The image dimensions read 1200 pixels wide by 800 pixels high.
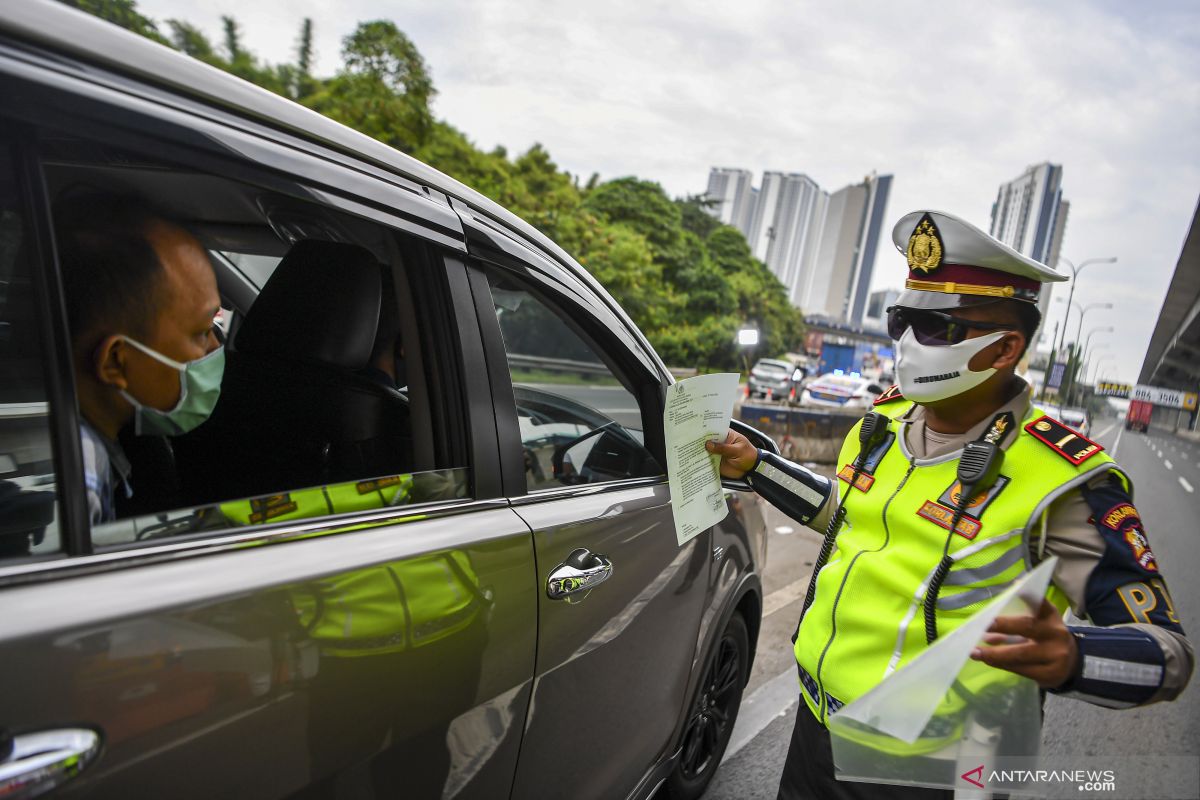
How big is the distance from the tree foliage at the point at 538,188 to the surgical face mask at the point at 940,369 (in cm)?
817

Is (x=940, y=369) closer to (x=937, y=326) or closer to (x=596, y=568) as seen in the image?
(x=937, y=326)

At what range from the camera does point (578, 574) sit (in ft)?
4.81

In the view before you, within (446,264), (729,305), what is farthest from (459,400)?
(729,305)

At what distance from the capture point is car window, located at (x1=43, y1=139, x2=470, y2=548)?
1.02 meters

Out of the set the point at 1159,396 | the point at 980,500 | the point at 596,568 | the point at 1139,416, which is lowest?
the point at 1139,416

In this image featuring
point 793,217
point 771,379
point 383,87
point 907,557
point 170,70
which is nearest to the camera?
point 170,70

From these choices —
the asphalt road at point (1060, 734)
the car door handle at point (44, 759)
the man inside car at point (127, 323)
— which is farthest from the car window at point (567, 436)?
the asphalt road at point (1060, 734)

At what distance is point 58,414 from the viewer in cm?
83

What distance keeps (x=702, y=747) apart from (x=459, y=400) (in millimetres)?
1826

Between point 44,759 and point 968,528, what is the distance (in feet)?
4.64

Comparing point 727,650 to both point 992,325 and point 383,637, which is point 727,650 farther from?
point 383,637

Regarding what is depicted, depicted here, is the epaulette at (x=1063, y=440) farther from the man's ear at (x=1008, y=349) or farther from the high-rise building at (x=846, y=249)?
the high-rise building at (x=846, y=249)

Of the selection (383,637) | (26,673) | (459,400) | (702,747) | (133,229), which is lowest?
(702,747)

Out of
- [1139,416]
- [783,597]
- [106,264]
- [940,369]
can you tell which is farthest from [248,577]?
[1139,416]
